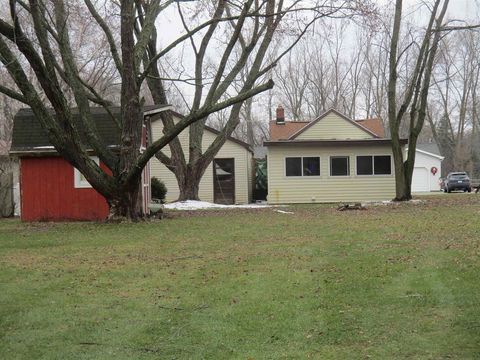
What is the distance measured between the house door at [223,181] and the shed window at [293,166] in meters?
3.89

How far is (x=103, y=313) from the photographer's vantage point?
609cm

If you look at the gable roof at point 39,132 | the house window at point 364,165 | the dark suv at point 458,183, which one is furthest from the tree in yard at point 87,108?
the dark suv at point 458,183

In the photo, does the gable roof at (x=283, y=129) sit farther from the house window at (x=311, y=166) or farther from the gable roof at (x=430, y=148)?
the gable roof at (x=430, y=148)

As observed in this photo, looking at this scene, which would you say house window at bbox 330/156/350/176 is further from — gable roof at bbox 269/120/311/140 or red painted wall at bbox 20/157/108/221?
red painted wall at bbox 20/157/108/221

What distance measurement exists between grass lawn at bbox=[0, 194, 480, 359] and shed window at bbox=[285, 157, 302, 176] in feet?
50.7

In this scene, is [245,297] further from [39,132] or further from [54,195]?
[39,132]

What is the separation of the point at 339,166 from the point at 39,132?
14.4m

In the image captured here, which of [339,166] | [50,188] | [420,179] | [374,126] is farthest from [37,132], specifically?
[420,179]

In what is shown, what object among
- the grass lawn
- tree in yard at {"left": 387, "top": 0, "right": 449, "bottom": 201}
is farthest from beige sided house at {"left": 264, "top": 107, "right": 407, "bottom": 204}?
the grass lawn

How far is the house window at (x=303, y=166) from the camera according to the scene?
1074 inches

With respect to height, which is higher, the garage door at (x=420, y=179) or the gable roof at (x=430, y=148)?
the gable roof at (x=430, y=148)

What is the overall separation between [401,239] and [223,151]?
19.8 meters

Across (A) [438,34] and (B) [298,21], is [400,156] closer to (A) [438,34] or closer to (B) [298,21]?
(A) [438,34]

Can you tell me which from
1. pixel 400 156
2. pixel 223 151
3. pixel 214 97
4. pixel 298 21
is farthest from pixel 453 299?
pixel 223 151
